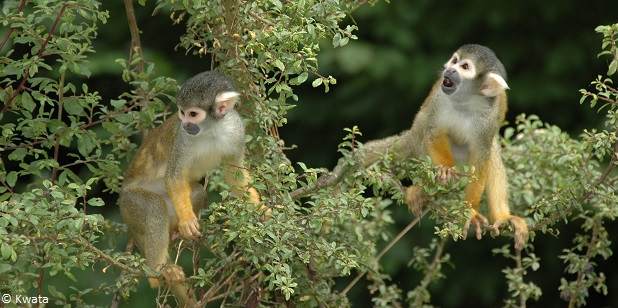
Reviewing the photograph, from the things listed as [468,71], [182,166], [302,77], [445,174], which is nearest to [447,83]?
[468,71]

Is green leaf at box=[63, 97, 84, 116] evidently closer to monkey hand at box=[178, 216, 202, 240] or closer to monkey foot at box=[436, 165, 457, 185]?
monkey hand at box=[178, 216, 202, 240]

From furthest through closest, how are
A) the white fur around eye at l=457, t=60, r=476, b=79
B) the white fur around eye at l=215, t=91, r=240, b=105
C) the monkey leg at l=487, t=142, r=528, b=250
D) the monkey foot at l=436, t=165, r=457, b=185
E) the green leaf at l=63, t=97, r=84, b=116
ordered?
the monkey leg at l=487, t=142, r=528, b=250 < the white fur around eye at l=457, t=60, r=476, b=79 < the monkey foot at l=436, t=165, r=457, b=185 < the white fur around eye at l=215, t=91, r=240, b=105 < the green leaf at l=63, t=97, r=84, b=116

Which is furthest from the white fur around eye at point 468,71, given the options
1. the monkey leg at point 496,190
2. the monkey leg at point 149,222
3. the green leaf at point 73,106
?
the green leaf at point 73,106

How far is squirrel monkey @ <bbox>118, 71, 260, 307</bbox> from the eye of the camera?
14.4 ft

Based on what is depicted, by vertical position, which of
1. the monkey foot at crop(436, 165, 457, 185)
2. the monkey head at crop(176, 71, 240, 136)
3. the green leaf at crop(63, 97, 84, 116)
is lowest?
the green leaf at crop(63, 97, 84, 116)

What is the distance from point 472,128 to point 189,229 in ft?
5.66

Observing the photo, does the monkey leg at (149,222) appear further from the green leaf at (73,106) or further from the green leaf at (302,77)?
the green leaf at (302,77)

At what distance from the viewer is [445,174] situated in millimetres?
4609

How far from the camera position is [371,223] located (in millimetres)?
5637

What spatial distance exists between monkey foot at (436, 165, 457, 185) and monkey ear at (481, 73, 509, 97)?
542 millimetres

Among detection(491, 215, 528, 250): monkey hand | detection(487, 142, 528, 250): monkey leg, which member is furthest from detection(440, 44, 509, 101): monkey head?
detection(491, 215, 528, 250): monkey hand

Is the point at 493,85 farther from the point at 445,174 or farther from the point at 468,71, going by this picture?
the point at 445,174

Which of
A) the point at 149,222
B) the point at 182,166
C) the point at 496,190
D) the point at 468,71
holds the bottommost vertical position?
the point at 149,222

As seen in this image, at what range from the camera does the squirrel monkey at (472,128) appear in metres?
4.87
